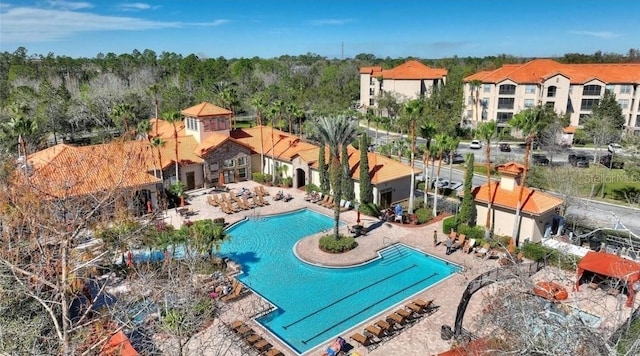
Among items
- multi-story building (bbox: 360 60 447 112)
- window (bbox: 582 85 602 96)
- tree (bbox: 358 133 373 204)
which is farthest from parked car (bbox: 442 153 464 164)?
multi-story building (bbox: 360 60 447 112)

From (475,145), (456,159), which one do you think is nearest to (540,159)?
(456,159)

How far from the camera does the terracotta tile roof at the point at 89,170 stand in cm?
1742

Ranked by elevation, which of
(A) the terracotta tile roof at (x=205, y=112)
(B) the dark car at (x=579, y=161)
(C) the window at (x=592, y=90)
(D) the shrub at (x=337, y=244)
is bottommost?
(D) the shrub at (x=337, y=244)

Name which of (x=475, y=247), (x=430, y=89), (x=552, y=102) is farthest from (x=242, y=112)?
(x=475, y=247)

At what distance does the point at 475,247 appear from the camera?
27.6 meters

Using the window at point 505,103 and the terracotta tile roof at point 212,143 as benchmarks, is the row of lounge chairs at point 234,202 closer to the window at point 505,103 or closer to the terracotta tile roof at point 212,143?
the terracotta tile roof at point 212,143

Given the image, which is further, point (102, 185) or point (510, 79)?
point (510, 79)

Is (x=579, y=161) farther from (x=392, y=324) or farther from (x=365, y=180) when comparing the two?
(x=392, y=324)

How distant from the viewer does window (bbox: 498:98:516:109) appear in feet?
222

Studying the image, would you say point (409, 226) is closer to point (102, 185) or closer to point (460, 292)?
point (460, 292)

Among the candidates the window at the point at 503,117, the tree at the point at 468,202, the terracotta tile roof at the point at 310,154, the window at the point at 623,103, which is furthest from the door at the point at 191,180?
the window at the point at 623,103

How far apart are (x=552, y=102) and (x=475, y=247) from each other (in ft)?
158

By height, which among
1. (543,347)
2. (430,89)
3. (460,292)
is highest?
(430,89)

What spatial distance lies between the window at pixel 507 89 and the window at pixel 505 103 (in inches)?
36.6
